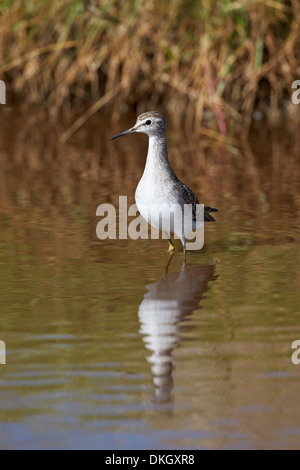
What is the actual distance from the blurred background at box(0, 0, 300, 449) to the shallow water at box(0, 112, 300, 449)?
12 millimetres

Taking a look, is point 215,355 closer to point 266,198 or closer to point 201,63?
point 266,198

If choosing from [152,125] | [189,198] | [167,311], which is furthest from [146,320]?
[152,125]

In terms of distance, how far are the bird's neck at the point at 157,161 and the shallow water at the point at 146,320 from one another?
22.4 inches

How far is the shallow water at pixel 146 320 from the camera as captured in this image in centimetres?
390

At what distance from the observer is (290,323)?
16.8ft

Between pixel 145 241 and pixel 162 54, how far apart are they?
193 inches

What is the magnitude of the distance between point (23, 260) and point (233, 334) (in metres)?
1.95

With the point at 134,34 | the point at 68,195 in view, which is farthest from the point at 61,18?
the point at 68,195

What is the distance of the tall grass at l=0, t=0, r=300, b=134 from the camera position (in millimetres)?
10547

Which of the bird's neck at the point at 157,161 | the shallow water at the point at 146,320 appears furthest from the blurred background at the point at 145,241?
the bird's neck at the point at 157,161

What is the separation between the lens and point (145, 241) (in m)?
7.07

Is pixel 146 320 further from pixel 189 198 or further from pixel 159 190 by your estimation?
pixel 189 198

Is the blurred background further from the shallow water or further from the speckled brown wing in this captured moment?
the speckled brown wing

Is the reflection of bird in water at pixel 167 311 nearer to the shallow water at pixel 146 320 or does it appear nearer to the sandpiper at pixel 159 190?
the shallow water at pixel 146 320
